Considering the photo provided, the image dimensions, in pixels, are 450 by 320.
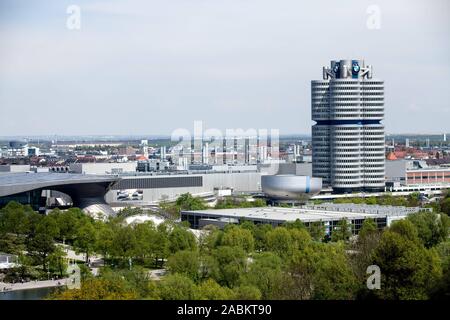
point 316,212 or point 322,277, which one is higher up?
point 322,277

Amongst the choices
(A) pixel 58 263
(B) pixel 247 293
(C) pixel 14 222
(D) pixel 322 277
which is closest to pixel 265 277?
(D) pixel 322 277

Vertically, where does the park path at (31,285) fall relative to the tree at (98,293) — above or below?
below

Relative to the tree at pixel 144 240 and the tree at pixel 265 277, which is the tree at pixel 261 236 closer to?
the tree at pixel 144 240

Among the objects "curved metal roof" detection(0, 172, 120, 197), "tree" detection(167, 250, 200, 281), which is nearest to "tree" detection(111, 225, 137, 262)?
"tree" detection(167, 250, 200, 281)

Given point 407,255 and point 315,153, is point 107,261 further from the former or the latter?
point 315,153

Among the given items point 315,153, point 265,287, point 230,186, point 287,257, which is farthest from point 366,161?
point 265,287

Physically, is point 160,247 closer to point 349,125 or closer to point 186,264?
point 186,264

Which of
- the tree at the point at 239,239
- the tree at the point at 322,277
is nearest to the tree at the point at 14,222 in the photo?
the tree at the point at 239,239

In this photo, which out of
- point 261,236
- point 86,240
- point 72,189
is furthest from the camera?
point 72,189
